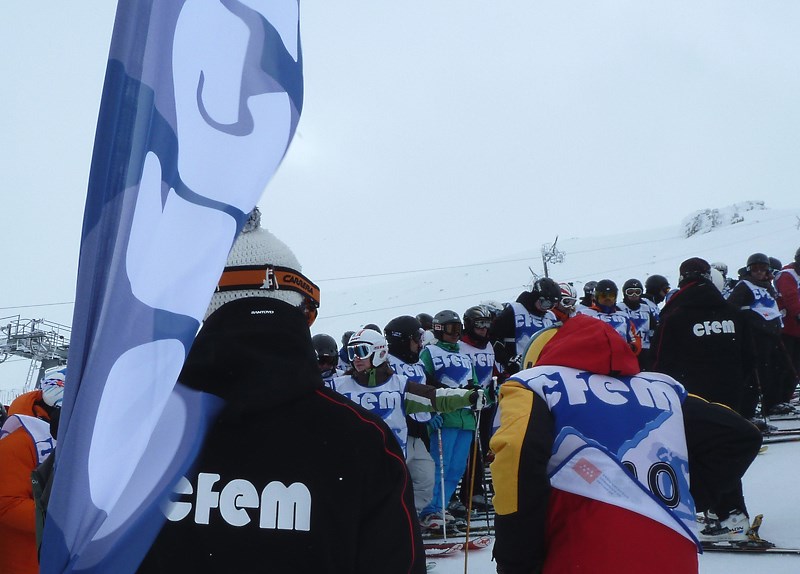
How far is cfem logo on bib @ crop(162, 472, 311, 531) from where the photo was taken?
4.87 ft

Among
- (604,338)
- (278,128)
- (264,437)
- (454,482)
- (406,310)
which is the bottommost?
(454,482)

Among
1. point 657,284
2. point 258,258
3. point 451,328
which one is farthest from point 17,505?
point 657,284

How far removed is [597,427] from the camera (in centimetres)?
282

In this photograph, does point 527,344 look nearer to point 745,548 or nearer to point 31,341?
point 745,548

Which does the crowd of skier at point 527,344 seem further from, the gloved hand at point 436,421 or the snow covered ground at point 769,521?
the snow covered ground at point 769,521

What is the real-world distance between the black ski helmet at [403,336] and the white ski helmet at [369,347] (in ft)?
3.78

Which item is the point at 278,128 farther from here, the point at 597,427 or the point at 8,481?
the point at 8,481

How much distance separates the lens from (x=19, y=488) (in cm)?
366

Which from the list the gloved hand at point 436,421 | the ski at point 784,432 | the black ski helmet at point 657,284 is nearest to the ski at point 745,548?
the gloved hand at point 436,421

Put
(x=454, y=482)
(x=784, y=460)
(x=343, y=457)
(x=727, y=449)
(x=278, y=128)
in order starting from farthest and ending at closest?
1. (x=454, y=482)
2. (x=784, y=460)
3. (x=727, y=449)
4. (x=278, y=128)
5. (x=343, y=457)

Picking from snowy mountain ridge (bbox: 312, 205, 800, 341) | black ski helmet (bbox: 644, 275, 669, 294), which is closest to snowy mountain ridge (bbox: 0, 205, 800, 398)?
snowy mountain ridge (bbox: 312, 205, 800, 341)

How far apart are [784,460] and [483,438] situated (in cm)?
356

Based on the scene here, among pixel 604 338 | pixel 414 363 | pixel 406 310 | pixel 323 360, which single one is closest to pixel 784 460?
pixel 414 363

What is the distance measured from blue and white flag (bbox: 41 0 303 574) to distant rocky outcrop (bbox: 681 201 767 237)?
6945 centimetres
